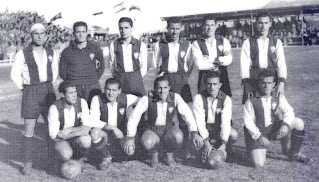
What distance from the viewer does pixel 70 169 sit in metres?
3.82

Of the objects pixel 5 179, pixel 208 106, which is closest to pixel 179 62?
pixel 208 106

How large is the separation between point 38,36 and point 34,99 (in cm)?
77

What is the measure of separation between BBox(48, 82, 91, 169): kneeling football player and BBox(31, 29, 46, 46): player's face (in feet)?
2.20

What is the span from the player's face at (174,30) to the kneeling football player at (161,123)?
2.54 ft

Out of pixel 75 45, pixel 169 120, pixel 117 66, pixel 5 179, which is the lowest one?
pixel 5 179

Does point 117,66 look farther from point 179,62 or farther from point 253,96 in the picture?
point 253,96

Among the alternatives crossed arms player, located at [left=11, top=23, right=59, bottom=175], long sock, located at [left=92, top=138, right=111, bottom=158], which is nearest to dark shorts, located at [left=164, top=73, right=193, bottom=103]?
long sock, located at [left=92, top=138, right=111, bottom=158]

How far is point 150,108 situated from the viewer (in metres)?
4.27

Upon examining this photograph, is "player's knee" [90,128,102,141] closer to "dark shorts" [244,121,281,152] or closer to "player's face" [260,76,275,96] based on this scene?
"dark shorts" [244,121,281,152]

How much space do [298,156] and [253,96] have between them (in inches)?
33.7

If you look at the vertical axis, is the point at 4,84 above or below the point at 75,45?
below

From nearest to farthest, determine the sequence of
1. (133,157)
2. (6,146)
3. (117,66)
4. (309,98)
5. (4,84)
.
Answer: (133,157) → (117,66) → (6,146) → (309,98) → (4,84)

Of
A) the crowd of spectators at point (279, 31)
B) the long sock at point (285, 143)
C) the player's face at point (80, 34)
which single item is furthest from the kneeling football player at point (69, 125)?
the crowd of spectators at point (279, 31)

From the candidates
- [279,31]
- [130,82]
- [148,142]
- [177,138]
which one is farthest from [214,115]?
[279,31]
